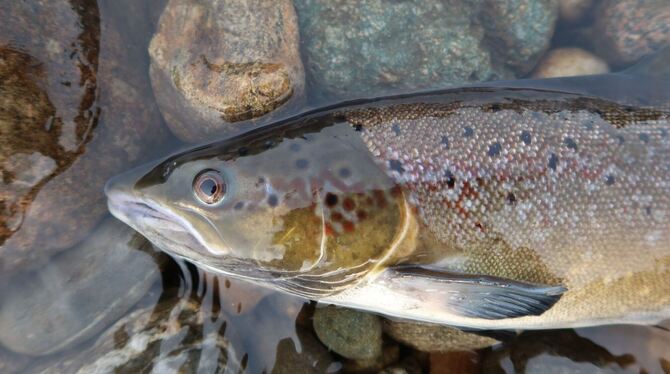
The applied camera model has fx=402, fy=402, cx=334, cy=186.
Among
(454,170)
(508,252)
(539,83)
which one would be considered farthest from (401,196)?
(539,83)

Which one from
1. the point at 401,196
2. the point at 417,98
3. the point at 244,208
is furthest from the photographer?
the point at 417,98

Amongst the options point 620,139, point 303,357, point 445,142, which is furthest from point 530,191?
point 303,357

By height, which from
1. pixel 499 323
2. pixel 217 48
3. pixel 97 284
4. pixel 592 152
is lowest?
pixel 499 323

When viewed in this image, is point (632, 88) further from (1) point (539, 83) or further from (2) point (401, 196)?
(2) point (401, 196)

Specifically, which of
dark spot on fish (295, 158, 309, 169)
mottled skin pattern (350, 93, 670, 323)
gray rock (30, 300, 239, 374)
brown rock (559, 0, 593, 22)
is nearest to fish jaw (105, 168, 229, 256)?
dark spot on fish (295, 158, 309, 169)

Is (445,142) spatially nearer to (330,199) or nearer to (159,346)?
(330,199)

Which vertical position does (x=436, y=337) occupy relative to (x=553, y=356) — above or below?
above
